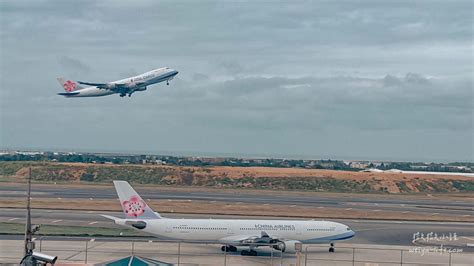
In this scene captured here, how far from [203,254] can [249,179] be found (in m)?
92.4

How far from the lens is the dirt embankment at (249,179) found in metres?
139

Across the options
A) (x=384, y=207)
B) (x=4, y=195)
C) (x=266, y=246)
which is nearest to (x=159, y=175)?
(x=4, y=195)

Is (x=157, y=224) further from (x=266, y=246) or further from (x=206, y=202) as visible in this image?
(x=206, y=202)

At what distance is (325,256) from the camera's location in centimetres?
5425

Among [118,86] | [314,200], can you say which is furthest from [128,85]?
[314,200]

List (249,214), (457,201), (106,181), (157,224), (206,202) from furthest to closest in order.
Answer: (106,181) → (457,201) → (206,202) → (249,214) → (157,224)

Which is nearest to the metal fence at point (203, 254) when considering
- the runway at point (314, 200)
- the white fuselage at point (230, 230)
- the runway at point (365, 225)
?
the white fuselage at point (230, 230)

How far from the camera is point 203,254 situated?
171 ft

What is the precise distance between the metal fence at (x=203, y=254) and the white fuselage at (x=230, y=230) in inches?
45.0

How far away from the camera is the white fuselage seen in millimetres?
53344

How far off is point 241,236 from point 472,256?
20.3 meters

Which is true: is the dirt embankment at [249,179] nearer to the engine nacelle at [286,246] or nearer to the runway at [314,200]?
the runway at [314,200]

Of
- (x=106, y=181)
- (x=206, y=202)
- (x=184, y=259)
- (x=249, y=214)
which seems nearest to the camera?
(x=184, y=259)

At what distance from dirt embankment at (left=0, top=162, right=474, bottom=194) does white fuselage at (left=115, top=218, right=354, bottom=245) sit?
260 feet
